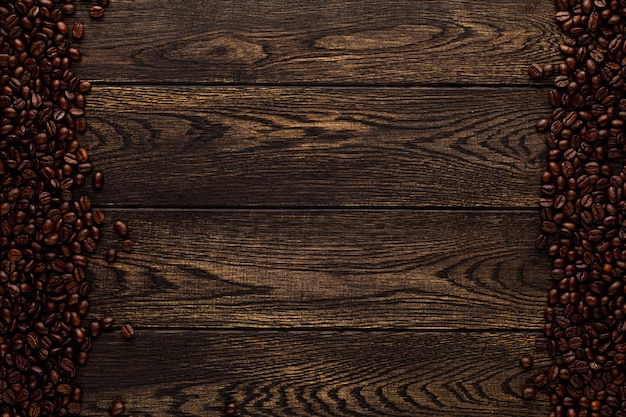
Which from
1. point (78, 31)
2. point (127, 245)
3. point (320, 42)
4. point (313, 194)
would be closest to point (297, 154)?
point (313, 194)

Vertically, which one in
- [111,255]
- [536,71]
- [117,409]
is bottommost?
[117,409]

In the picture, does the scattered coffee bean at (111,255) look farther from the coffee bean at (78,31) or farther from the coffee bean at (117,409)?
the coffee bean at (78,31)

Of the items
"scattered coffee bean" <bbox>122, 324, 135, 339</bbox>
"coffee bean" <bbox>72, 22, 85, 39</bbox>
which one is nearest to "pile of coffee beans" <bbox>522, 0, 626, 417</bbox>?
"scattered coffee bean" <bbox>122, 324, 135, 339</bbox>

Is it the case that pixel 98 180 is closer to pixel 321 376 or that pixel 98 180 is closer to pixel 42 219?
pixel 42 219

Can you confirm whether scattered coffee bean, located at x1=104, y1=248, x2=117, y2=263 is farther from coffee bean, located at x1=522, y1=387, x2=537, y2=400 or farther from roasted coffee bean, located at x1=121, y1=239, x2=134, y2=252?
coffee bean, located at x1=522, y1=387, x2=537, y2=400

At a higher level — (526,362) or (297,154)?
(297,154)

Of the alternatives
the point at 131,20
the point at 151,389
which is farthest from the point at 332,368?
the point at 131,20
